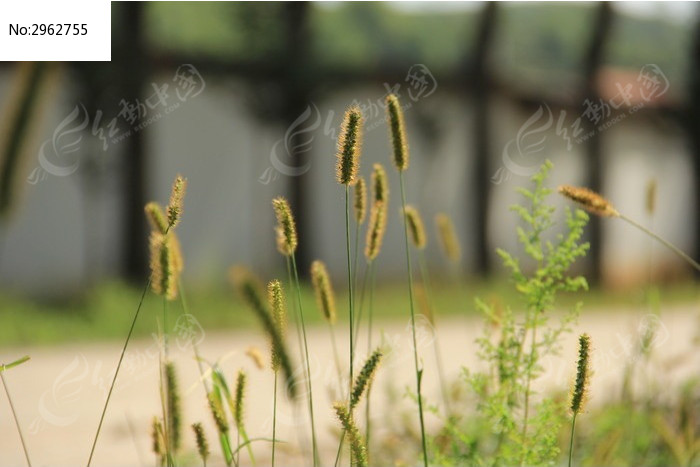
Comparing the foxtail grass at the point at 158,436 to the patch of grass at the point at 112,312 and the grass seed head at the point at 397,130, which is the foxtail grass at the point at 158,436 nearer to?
the grass seed head at the point at 397,130

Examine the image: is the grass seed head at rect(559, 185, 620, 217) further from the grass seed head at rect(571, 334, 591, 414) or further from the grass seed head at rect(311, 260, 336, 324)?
the grass seed head at rect(311, 260, 336, 324)

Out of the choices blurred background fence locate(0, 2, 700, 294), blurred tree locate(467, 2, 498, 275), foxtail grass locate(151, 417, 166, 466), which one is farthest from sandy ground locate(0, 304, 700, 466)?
blurred tree locate(467, 2, 498, 275)

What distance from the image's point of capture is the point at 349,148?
3.95ft

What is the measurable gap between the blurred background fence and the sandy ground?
1485 mm

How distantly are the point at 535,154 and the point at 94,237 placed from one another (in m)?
5.58

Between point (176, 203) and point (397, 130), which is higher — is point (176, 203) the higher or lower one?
the lower one

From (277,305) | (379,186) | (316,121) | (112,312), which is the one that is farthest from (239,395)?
(316,121)

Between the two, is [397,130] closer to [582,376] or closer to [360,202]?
[360,202]

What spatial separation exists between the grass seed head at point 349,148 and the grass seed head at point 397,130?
0.07 m

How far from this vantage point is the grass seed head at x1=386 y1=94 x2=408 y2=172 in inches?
49.9

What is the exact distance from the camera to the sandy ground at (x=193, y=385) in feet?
8.01

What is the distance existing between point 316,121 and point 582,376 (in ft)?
26.0

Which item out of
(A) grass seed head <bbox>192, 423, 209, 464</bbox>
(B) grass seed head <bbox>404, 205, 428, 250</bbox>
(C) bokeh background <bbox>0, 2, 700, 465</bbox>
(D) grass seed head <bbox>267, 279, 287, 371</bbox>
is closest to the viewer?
(D) grass seed head <bbox>267, 279, 287, 371</bbox>

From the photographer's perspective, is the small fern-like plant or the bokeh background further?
the bokeh background
